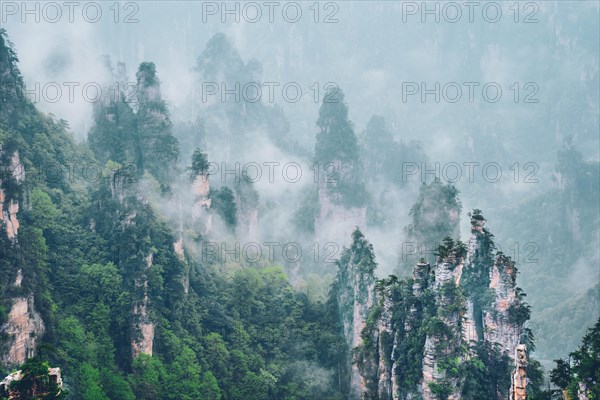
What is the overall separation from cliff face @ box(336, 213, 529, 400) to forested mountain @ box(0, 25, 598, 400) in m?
0.10

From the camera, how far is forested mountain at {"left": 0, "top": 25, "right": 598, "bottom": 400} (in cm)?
4591

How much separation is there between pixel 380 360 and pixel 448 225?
91.7ft

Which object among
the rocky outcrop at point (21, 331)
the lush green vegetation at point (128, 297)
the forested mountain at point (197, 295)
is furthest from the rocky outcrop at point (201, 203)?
the rocky outcrop at point (21, 331)

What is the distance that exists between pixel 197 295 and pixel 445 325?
26227mm

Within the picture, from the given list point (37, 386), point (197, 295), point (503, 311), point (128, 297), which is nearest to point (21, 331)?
point (128, 297)

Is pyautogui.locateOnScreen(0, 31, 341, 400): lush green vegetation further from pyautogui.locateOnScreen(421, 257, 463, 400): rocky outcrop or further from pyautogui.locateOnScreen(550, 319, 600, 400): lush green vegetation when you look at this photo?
pyautogui.locateOnScreen(550, 319, 600, 400): lush green vegetation

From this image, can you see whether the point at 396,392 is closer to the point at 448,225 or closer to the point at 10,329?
the point at 10,329

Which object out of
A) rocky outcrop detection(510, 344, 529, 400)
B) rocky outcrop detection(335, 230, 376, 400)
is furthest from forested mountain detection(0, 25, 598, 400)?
rocky outcrop detection(335, 230, 376, 400)

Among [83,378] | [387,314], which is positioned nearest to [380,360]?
[387,314]

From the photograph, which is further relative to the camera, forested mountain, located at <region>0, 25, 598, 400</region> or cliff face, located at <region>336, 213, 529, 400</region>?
forested mountain, located at <region>0, 25, 598, 400</region>

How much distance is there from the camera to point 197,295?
65.8 meters

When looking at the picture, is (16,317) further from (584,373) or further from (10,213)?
(584,373)

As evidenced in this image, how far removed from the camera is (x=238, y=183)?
90.7 meters

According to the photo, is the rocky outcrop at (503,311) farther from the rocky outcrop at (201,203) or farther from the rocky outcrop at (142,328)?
the rocky outcrop at (201,203)
